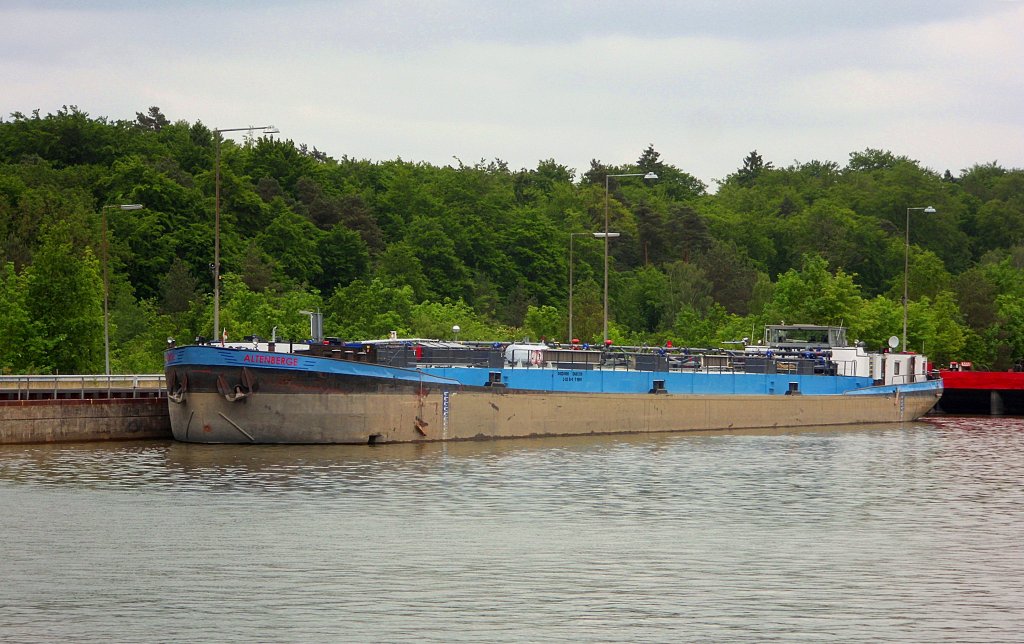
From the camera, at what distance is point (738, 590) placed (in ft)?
76.8

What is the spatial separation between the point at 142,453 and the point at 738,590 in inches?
1004

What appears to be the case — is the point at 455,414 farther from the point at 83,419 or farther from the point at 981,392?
the point at 981,392

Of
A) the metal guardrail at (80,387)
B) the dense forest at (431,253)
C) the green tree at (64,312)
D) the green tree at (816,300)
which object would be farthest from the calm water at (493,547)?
the green tree at (816,300)

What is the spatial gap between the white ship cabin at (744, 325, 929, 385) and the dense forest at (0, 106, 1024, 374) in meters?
15.4

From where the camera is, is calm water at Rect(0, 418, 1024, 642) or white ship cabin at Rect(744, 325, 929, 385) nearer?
calm water at Rect(0, 418, 1024, 642)

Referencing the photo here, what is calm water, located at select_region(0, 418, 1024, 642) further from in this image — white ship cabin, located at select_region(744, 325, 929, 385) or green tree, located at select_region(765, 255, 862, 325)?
green tree, located at select_region(765, 255, 862, 325)

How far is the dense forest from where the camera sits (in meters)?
76.6

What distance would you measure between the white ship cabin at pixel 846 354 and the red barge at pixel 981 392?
386 cm

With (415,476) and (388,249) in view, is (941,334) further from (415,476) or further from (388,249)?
(415,476)

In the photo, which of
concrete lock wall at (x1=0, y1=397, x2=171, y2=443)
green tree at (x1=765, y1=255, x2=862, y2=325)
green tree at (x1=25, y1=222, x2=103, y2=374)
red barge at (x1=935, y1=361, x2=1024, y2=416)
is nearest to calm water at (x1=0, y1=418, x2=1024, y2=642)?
concrete lock wall at (x1=0, y1=397, x2=171, y2=443)

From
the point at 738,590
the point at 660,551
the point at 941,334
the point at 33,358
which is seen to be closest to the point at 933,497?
the point at 660,551

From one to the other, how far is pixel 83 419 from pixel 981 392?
53509 mm

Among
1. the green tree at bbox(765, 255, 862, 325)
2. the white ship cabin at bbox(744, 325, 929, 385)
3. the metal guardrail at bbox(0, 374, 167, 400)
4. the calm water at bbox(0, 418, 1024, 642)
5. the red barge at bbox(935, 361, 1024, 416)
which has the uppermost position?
the green tree at bbox(765, 255, 862, 325)

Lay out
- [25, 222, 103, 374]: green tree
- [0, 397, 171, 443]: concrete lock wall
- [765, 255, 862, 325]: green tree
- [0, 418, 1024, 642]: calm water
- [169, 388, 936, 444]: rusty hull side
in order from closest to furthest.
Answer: [0, 418, 1024, 642]: calm water → [0, 397, 171, 443]: concrete lock wall → [169, 388, 936, 444]: rusty hull side → [25, 222, 103, 374]: green tree → [765, 255, 862, 325]: green tree
